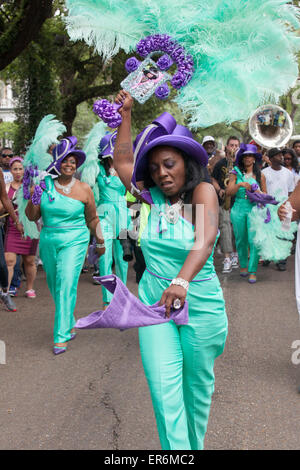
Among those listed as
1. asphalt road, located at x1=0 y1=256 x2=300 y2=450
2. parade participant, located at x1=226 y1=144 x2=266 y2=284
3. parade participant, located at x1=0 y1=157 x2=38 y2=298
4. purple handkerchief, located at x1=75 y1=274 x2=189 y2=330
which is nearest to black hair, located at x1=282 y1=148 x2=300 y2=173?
parade participant, located at x1=226 y1=144 x2=266 y2=284

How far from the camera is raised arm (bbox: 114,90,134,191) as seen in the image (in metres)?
3.19

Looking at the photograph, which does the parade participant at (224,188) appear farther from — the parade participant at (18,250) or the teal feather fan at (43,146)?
the teal feather fan at (43,146)

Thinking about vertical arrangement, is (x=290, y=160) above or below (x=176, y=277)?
above

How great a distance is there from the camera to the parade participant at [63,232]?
5.86 meters

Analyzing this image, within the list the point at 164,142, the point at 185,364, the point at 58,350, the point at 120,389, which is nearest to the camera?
the point at 164,142

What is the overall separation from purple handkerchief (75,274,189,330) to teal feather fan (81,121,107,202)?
16.6 feet

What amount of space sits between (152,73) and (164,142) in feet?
1.79

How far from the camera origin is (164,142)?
9.32ft

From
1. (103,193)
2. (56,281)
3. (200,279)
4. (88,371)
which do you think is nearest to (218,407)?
(88,371)

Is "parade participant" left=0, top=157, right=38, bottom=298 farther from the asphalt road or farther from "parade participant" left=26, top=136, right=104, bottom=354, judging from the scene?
"parade participant" left=26, top=136, right=104, bottom=354

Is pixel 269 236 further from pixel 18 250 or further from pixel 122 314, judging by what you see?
pixel 122 314

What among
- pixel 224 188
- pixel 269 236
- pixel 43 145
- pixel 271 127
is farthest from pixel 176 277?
pixel 271 127

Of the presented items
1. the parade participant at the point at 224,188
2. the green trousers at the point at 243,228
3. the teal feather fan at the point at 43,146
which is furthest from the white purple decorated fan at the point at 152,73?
the parade participant at the point at 224,188
